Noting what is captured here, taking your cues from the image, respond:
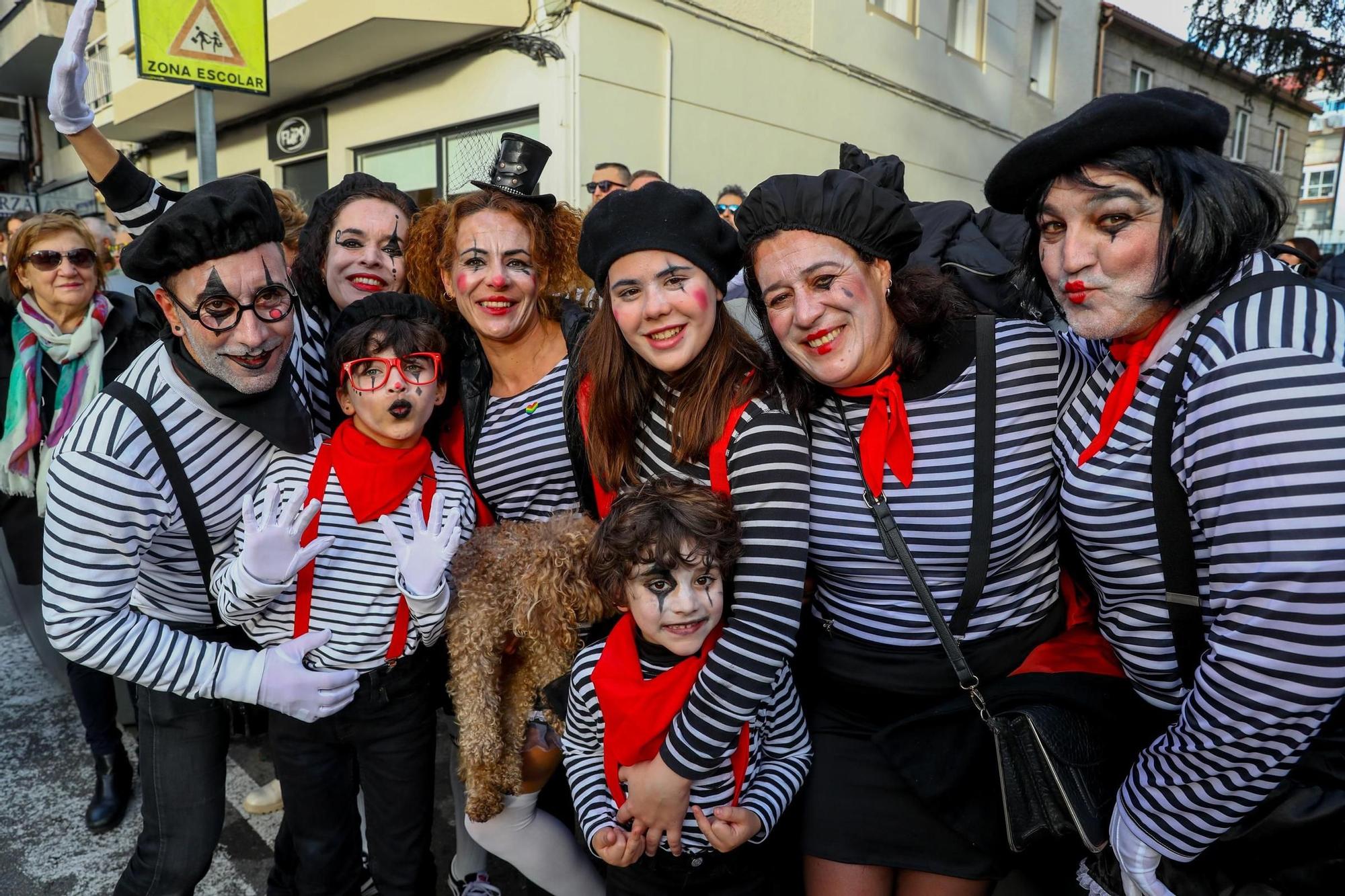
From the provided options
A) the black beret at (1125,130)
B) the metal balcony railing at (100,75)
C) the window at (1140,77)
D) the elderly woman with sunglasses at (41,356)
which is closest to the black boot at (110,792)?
the elderly woman with sunglasses at (41,356)

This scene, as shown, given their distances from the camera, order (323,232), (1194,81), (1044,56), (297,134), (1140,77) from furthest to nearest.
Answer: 1. (1194,81)
2. (1140,77)
3. (1044,56)
4. (297,134)
5. (323,232)

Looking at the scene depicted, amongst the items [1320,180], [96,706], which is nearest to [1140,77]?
[96,706]

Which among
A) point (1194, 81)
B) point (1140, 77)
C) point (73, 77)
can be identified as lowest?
point (73, 77)

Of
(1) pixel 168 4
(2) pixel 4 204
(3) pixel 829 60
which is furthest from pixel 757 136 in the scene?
(2) pixel 4 204

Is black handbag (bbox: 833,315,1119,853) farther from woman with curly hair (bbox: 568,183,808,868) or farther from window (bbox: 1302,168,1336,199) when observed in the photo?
window (bbox: 1302,168,1336,199)

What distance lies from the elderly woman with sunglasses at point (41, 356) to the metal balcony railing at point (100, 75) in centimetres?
1138

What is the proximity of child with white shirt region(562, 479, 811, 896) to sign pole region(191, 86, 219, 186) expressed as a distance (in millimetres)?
3126

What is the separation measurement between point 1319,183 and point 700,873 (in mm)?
46658

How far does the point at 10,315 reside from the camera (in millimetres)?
3660

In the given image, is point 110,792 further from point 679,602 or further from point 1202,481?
point 1202,481

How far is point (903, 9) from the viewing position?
1038cm

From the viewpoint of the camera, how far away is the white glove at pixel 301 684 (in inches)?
78.9

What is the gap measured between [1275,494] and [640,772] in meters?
1.32

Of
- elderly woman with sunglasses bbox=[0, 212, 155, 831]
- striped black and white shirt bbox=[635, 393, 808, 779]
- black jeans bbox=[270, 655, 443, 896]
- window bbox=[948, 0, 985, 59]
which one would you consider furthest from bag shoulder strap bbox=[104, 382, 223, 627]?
window bbox=[948, 0, 985, 59]
